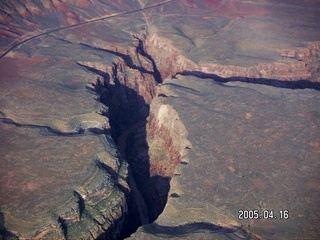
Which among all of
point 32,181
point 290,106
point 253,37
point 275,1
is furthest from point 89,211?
point 275,1

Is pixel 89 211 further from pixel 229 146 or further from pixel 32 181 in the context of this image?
pixel 229 146

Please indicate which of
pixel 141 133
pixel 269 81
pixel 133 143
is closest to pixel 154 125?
pixel 141 133

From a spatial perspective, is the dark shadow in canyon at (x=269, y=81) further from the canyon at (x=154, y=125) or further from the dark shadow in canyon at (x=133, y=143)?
the dark shadow in canyon at (x=133, y=143)

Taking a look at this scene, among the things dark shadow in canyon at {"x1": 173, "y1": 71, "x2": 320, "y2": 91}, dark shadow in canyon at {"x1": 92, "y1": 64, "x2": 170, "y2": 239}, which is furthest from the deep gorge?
dark shadow in canyon at {"x1": 173, "y1": 71, "x2": 320, "y2": 91}

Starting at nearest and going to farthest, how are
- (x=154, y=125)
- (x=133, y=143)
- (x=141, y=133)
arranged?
(x=154, y=125), (x=133, y=143), (x=141, y=133)

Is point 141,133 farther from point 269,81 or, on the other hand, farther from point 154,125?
point 269,81

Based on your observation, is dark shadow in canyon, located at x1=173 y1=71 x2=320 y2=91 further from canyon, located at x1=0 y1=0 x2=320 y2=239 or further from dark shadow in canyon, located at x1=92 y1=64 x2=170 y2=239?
dark shadow in canyon, located at x1=92 y1=64 x2=170 y2=239

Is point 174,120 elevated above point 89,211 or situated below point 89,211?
above
